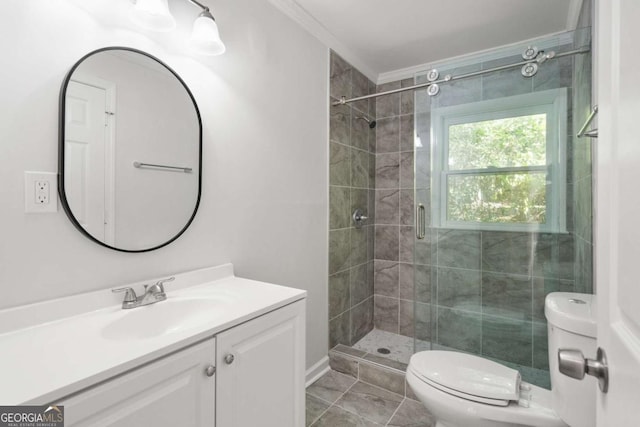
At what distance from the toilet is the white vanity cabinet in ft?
2.07

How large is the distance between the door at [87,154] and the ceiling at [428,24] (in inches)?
49.3

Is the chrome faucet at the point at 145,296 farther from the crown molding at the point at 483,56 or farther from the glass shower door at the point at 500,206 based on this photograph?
the crown molding at the point at 483,56

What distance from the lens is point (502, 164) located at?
186cm

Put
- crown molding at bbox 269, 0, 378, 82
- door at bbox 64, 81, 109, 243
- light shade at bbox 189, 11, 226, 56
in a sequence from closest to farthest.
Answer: door at bbox 64, 81, 109, 243, light shade at bbox 189, 11, 226, 56, crown molding at bbox 269, 0, 378, 82

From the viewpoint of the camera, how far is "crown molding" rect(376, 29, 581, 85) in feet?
5.68

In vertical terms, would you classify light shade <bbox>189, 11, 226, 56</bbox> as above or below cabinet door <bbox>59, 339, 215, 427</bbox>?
above

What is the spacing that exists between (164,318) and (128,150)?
666mm

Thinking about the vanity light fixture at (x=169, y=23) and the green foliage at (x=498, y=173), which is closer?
the vanity light fixture at (x=169, y=23)

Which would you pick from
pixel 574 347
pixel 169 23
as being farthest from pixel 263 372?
pixel 169 23

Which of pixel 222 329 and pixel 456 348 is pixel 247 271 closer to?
pixel 222 329

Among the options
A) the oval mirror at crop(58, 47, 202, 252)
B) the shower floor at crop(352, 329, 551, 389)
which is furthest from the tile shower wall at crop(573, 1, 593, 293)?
the oval mirror at crop(58, 47, 202, 252)

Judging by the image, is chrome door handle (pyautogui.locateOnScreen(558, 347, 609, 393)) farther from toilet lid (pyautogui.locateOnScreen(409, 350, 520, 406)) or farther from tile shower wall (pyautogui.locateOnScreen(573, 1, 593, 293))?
tile shower wall (pyautogui.locateOnScreen(573, 1, 593, 293))
